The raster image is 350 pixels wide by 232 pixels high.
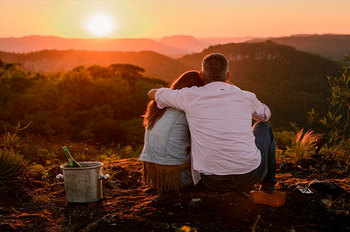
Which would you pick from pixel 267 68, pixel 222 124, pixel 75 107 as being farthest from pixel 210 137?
pixel 267 68

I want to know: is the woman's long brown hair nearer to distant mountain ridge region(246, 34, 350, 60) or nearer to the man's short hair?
the man's short hair

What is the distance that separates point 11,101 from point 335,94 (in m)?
14.9

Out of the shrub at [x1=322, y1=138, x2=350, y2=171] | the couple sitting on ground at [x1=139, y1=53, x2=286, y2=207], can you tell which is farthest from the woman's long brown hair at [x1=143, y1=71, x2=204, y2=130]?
the shrub at [x1=322, y1=138, x2=350, y2=171]

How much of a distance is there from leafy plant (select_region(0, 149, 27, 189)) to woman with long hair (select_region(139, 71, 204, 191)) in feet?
5.57

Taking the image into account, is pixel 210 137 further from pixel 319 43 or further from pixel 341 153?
pixel 319 43

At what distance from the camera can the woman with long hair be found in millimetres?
3223

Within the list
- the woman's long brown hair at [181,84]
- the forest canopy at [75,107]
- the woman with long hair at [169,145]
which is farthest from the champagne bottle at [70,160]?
the forest canopy at [75,107]

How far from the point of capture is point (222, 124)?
280 centimetres

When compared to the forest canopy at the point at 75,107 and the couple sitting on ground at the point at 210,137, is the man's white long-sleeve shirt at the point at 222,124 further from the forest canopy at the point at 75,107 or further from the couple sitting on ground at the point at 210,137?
the forest canopy at the point at 75,107

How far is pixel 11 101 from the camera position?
1608cm

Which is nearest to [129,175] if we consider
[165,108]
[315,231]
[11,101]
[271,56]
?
[165,108]

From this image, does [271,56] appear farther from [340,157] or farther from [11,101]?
[340,157]

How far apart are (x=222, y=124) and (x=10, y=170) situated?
274cm

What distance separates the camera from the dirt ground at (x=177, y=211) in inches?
110
